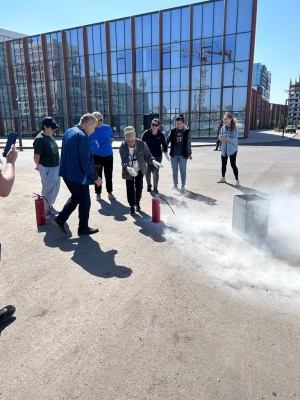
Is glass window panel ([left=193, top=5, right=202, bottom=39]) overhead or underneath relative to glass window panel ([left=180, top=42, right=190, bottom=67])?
overhead

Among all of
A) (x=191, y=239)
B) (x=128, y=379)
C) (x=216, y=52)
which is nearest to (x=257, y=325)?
(x=128, y=379)

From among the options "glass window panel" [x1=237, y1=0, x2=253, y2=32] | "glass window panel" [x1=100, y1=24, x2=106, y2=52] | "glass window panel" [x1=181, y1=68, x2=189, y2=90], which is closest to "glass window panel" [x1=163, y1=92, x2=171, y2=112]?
"glass window panel" [x1=181, y1=68, x2=189, y2=90]

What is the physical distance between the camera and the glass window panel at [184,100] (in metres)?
32.3

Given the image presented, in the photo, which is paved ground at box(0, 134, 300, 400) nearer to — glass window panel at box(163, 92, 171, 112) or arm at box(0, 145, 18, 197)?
arm at box(0, 145, 18, 197)

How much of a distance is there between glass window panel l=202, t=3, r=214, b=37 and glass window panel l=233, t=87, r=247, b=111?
21.8ft

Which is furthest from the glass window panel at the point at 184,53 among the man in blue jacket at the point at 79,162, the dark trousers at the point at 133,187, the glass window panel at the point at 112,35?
the man in blue jacket at the point at 79,162

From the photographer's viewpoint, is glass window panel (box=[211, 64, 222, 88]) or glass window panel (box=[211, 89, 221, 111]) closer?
glass window panel (box=[211, 64, 222, 88])

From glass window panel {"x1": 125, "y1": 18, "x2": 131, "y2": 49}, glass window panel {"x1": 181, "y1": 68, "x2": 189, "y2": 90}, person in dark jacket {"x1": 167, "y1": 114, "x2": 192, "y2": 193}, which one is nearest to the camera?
person in dark jacket {"x1": 167, "y1": 114, "x2": 192, "y2": 193}

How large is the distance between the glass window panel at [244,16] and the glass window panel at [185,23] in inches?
209

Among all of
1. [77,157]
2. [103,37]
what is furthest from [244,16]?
[77,157]

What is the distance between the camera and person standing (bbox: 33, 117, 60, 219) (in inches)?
207

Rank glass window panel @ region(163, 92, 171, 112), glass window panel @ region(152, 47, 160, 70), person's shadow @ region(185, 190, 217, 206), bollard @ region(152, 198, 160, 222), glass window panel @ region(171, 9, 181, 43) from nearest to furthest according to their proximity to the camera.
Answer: bollard @ region(152, 198, 160, 222) → person's shadow @ region(185, 190, 217, 206) → glass window panel @ region(171, 9, 181, 43) → glass window panel @ region(152, 47, 160, 70) → glass window panel @ region(163, 92, 171, 112)

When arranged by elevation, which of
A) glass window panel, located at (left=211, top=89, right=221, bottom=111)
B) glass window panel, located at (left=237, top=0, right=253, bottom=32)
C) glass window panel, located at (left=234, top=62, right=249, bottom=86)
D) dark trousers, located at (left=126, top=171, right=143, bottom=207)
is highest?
glass window panel, located at (left=237, top=0, right=253, bottom=32)

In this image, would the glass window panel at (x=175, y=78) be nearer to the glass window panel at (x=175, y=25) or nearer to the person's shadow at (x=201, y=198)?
the glass window panel at (x=175, y=25)
